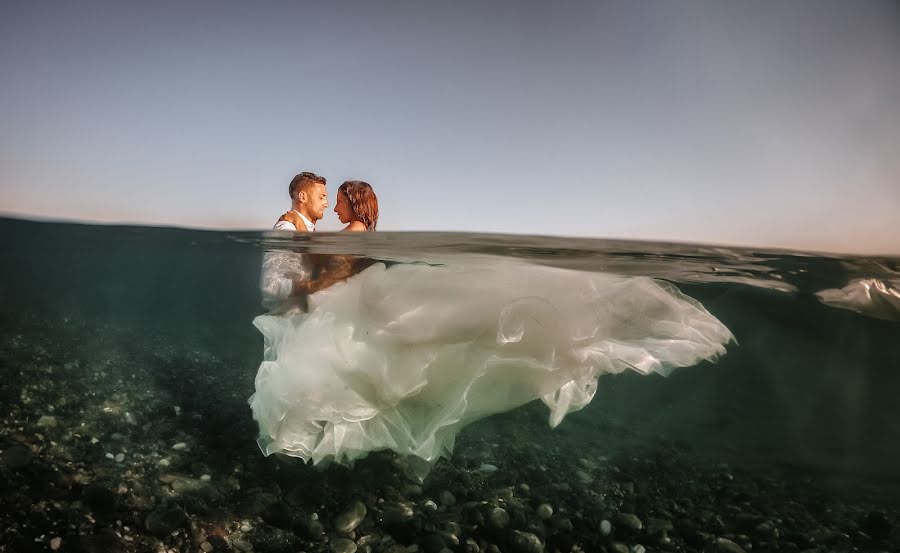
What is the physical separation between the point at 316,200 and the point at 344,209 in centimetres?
37

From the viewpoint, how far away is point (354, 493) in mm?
4285

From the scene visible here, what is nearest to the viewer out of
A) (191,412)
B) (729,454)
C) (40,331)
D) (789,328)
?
(191,412)

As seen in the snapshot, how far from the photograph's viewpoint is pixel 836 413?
886 inches

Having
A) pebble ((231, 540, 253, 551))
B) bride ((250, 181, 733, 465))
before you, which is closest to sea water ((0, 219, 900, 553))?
pebble ((231, 540, 253, 551))

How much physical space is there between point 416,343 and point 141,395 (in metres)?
4.86

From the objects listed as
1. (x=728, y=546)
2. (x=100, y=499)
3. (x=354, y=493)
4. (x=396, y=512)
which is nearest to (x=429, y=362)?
(x=396, y=512)

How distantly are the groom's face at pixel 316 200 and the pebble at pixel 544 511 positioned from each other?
380 centimetres

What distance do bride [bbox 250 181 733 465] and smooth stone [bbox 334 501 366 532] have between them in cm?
43

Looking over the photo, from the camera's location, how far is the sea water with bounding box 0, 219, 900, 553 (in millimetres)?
3873

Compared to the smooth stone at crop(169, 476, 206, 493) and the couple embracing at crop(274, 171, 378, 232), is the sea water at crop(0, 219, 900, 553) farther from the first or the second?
the couple embracing at crop(274, 171, 378, 232)

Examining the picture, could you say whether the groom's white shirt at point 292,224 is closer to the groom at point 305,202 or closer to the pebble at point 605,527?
the groom at point 305,202

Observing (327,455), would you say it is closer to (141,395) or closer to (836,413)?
(141,395)

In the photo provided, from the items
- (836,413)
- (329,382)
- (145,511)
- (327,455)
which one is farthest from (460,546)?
(836,413)

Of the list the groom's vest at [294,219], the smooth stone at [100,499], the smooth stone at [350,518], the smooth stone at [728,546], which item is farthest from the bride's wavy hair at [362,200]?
the smooth stone at [728,546]
